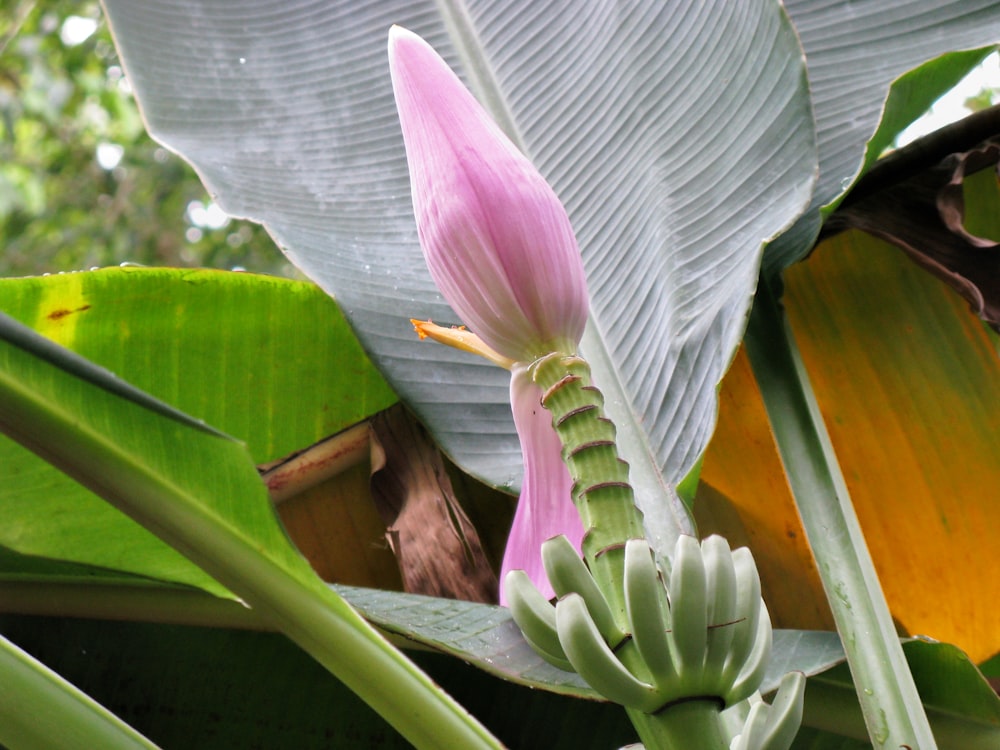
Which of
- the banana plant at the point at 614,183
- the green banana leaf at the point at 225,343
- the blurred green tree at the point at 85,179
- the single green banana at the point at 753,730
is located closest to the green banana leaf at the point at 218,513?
the banana plant at the point at 614,183

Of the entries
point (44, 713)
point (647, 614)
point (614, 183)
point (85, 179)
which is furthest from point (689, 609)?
point (85, 179)

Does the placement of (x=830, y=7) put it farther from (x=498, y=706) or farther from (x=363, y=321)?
(x=498, y=706)

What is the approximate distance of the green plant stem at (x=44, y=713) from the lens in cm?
37

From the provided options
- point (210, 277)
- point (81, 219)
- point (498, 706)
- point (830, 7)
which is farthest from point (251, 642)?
point (81, 219)

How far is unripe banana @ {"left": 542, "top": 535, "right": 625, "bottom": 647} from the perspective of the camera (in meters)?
0.38

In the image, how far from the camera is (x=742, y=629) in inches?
15.2

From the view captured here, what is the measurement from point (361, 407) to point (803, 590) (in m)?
0.34

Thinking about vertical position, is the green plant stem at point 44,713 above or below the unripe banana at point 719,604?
above

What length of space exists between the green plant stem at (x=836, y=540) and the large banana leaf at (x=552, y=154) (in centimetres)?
5

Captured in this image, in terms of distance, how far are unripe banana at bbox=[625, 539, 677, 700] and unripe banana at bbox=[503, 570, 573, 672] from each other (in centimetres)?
4

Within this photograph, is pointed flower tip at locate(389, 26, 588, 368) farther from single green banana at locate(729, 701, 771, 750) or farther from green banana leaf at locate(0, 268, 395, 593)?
green banana leaf at locate(0, 268, 395, 593)

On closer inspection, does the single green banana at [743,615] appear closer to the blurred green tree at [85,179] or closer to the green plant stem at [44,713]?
the green plant stem at [44,713]

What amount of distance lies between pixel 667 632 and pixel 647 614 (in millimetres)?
21

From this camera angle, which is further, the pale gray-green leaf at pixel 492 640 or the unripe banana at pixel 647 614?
the pale gray-green leaf at pixel 492 640
